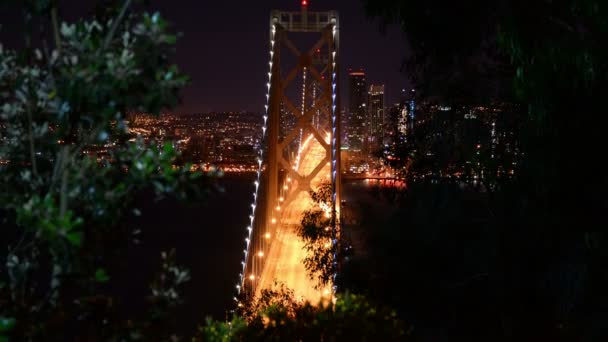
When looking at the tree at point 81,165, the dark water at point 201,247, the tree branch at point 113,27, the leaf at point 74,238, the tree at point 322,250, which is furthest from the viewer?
the dark water at point 201,247

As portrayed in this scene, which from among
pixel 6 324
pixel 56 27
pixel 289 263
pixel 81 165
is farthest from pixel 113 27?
pixel 289 263

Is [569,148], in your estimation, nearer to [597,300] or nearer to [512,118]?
[597,300]

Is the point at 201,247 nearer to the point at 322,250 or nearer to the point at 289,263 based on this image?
the point at 289,263

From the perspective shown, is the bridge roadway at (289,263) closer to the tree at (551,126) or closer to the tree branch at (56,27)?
the tree at (551,126)

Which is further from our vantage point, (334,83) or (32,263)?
(334,83)

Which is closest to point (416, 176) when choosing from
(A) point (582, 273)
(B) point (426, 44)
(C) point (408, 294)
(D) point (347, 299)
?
(C) point (408, 294)

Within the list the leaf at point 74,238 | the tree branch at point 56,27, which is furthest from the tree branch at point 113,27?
the leaf at point 74,238

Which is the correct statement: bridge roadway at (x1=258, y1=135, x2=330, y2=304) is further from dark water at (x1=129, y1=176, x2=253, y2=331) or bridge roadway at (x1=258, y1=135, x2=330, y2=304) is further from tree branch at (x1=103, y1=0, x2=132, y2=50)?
tree branch at (x1=103, y1=0, x2=132, y2=50)

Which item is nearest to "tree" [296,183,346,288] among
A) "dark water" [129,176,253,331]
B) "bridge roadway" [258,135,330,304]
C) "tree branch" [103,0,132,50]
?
"bridge roadway" [258,135,330,304]
